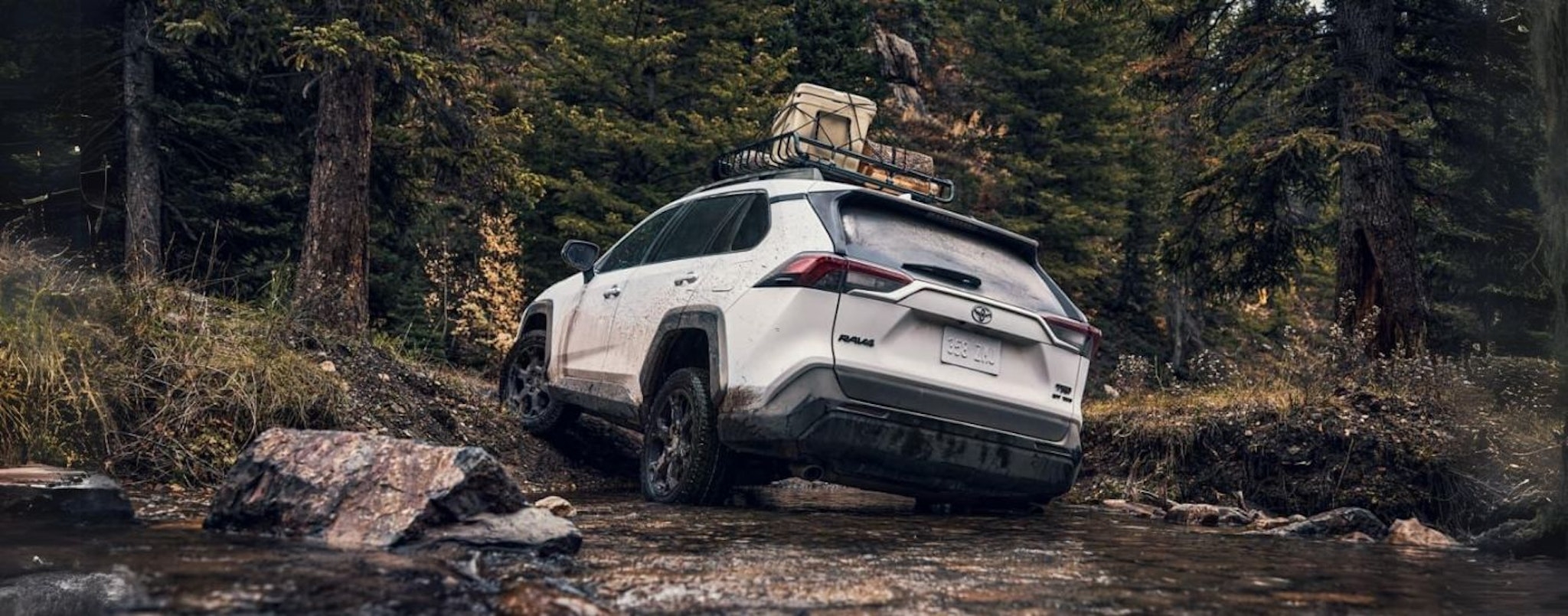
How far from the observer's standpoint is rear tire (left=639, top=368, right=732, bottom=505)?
6391 millimetres

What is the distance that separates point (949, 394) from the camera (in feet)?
19.8

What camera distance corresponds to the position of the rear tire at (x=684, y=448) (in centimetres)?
639

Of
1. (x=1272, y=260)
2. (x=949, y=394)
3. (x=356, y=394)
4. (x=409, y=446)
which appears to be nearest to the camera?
(x=409, y=446)

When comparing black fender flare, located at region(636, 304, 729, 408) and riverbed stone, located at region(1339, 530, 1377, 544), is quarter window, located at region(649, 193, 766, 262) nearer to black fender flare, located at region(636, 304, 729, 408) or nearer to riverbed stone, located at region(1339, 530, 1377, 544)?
black fender flare, located at region(636, 304, 729, 408)

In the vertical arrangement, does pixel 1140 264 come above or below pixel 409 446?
above

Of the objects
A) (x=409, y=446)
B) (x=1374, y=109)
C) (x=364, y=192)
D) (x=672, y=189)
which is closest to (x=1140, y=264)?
(x=672, y=189)

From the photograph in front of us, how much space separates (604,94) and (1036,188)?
39.0 ft

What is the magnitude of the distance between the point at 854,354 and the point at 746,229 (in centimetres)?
125

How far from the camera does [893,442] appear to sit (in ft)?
19.5

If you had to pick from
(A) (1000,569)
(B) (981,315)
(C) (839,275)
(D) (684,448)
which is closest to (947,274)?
(B) (981,315)

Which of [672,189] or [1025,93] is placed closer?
[672,189]

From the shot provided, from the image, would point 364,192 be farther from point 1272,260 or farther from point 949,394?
point 1272,260

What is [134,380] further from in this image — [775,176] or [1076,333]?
[1076,333]

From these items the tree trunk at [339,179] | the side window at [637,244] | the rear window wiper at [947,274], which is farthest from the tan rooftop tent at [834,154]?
the tree trunk at [339,179]
